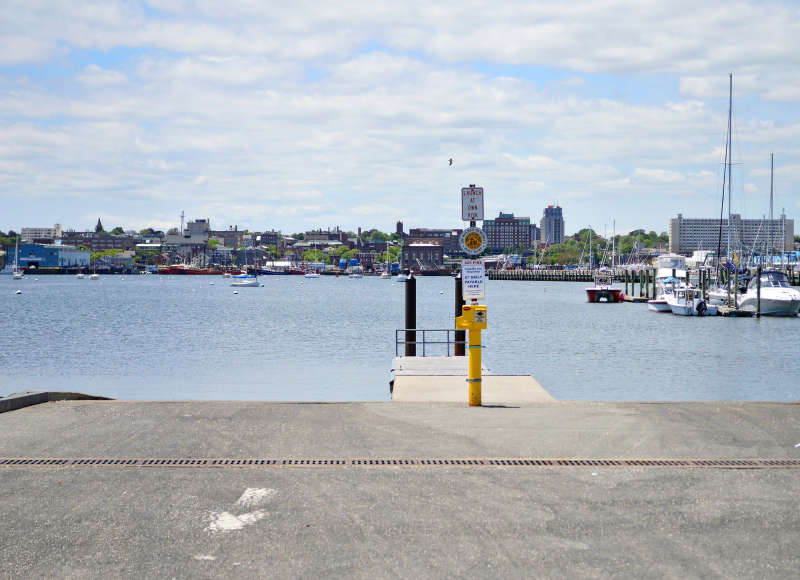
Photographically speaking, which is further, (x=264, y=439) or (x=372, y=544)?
(x=264, y=439)

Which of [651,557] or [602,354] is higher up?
[651,557]

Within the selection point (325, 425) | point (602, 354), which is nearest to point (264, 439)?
point (325, 425)

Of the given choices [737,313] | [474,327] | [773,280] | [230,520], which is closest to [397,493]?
[230,520]

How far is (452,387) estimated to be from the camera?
17641 millimetres

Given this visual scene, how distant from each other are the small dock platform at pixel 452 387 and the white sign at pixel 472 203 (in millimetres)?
3246

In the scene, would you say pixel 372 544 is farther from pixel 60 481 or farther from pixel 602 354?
pixel 602 354

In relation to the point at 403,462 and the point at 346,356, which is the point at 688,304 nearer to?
the point at 346,356

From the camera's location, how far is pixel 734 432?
11.4 metres

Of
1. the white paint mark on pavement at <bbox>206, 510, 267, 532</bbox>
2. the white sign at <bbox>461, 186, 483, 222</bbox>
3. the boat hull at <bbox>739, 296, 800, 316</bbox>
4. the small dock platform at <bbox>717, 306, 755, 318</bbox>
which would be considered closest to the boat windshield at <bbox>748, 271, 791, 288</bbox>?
the boat hull at <bbox>739, 296, 800, 316</bbox>

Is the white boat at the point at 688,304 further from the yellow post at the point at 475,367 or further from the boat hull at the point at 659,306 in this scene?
the yellow post at the point at 475,367

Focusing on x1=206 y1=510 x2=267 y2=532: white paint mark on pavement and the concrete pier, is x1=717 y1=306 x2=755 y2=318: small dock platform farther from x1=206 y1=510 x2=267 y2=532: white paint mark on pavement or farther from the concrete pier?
x1=206 y1=510 x2=267 y2=532: white paint mark on pavement

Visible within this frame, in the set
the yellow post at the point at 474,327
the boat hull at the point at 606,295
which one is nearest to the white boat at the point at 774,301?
the boat hull at the point at 606,295

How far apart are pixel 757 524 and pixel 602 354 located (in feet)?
125

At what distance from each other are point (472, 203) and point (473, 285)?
143 centimetres
